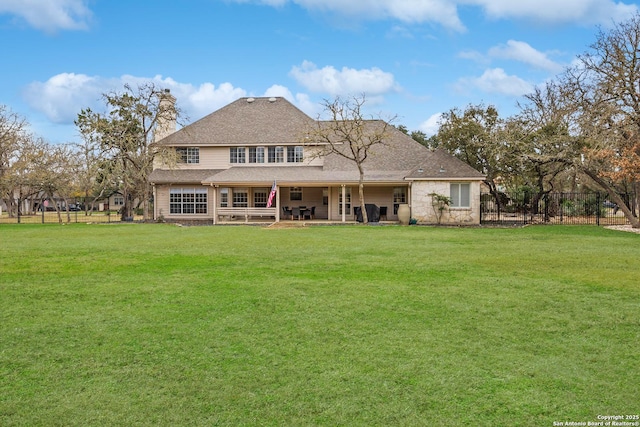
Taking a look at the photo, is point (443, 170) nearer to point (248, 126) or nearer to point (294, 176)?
point (294, 176)

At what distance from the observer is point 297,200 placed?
32.9 metres

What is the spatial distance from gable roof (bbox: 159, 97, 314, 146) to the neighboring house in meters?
0.07

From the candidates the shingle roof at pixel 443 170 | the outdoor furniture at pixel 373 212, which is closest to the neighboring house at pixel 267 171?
the shingle roof at pixel 443 170

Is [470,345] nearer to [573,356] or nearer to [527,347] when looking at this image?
[527,347]

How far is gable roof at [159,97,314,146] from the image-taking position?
1312 inches

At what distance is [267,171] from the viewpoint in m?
32.0

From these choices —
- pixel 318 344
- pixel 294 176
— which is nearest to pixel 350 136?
pixel 294 176

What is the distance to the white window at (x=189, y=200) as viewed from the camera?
32875 millimetres

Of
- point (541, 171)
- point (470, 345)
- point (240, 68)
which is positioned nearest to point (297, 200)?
Answer: point (240, 68)

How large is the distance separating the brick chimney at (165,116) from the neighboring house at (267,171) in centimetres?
59

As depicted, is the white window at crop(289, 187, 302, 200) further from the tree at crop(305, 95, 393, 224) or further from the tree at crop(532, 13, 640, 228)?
the tree at crop(532, 13, 640, 228)

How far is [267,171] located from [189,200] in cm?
548

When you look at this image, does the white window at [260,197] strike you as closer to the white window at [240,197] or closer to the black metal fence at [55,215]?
the white window at [240,197]

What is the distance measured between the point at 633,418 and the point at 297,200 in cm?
2934
